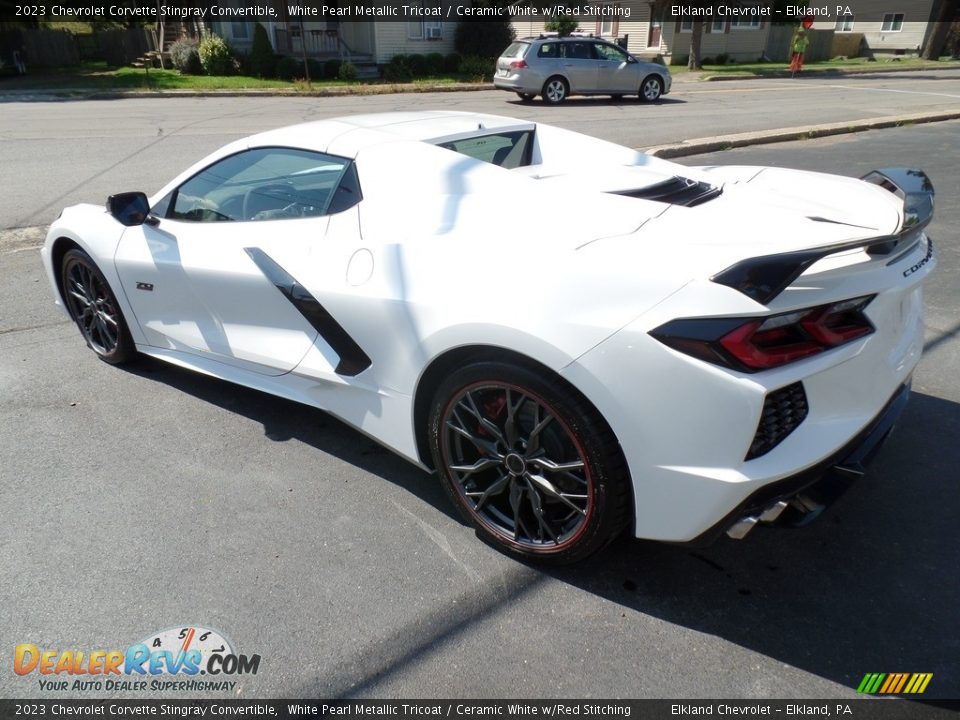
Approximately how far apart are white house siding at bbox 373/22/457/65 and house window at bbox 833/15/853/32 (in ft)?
93.4

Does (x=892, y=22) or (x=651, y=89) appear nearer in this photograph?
(x=651, y=89)

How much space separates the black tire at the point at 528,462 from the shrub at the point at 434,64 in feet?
91.4

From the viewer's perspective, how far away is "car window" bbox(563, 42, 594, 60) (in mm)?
19641

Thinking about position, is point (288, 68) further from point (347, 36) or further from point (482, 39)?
point (482, 39)

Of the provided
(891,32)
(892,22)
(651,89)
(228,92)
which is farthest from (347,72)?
(892,22)

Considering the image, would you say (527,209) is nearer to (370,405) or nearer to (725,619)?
(370,405)

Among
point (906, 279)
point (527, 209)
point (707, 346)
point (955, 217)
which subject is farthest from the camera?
point (955, 217)

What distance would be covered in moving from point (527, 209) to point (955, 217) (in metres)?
6.49

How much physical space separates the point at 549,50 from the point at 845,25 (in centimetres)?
3568

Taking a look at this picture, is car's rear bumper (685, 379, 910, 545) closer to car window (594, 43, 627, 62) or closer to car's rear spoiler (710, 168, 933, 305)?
car's rear spoiler (710, 168, 933, 305)

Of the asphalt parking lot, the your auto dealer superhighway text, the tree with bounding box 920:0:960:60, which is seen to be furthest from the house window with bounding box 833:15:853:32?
the asphalt parking lot

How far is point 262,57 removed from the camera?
25781 mm

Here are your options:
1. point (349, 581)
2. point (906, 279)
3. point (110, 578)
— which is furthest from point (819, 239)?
point (110, 578)

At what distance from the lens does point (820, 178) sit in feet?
10.8
